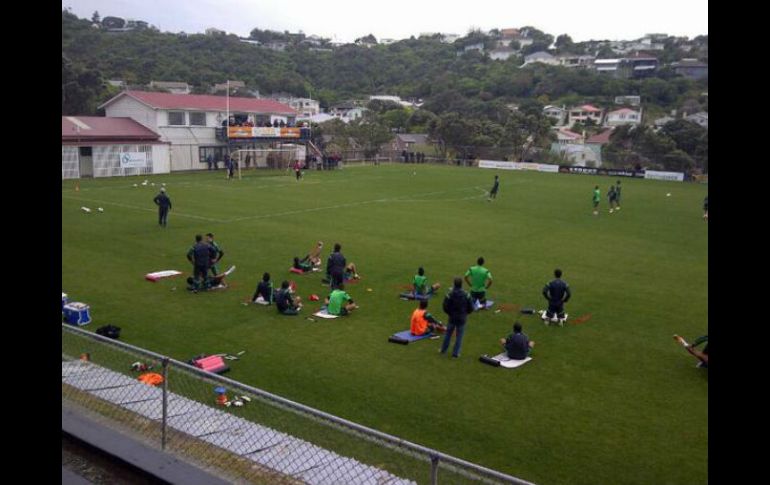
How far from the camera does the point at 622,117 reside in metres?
95.1

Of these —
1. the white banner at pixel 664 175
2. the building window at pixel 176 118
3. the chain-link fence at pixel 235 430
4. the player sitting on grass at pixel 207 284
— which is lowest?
the chain-link fence at pixel 235 430

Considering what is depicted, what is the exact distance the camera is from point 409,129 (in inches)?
3787

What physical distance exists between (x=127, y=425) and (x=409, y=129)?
296 ft

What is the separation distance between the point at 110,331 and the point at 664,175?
56335 mm

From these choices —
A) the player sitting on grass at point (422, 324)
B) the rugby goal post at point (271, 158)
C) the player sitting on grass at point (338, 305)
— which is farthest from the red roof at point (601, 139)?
the player sitting on grass at point (422, 324)

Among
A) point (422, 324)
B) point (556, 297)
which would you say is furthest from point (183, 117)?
point (556, 297)

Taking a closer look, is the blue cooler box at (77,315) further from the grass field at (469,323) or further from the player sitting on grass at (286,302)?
the player sitting on grass at (286,302)

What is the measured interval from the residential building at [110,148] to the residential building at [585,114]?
70325mm

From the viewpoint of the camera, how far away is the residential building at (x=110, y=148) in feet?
158

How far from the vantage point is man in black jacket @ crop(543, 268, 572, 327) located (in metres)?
14.6

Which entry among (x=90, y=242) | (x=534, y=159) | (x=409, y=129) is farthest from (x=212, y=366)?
(x=409, y=129)

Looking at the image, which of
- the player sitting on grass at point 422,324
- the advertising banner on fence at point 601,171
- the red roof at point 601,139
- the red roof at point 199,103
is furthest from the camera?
the red roof at point 601,139
